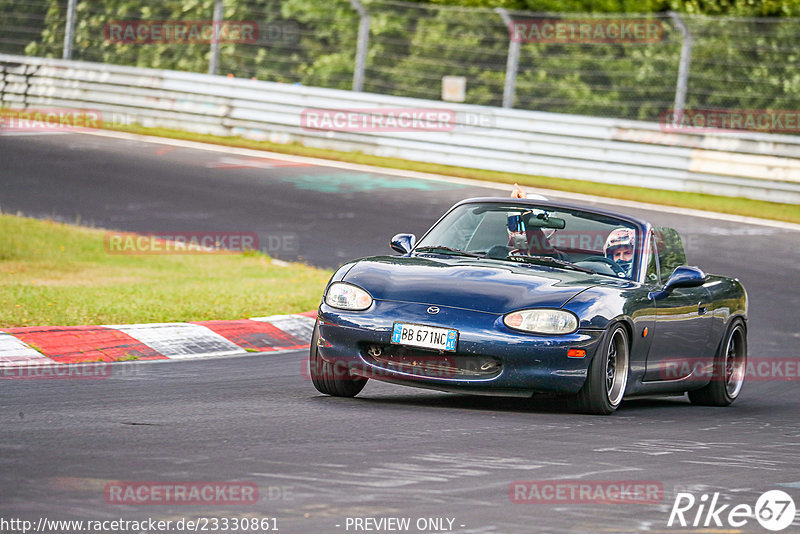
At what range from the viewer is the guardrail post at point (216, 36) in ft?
80.9

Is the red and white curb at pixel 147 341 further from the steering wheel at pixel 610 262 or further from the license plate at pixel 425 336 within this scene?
the steering wheel at pixel 610 262

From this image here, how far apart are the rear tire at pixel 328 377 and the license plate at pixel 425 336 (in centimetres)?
58

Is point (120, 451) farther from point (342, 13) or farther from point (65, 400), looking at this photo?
point (342, 13)

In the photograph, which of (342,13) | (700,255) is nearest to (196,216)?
(700,255)

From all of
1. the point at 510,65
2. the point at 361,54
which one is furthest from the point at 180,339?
the point at 361,54

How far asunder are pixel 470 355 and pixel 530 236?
65.4 inches

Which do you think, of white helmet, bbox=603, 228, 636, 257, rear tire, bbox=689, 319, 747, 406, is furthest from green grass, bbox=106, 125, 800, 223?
white helmet, bbox=603, 228, 636, 257

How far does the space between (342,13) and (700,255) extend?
522 inches

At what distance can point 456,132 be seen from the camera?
2253 centimetres

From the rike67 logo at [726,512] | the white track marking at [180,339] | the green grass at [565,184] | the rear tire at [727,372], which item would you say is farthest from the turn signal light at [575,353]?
the green grass at [565,184]

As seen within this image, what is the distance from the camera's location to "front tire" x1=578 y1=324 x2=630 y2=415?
7746 millimetres

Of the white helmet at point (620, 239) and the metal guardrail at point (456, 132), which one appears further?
the metal guardrail at point (456, 132)

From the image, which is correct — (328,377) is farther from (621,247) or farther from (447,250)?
(621,247)

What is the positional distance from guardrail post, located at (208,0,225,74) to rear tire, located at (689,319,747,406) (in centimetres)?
1618
